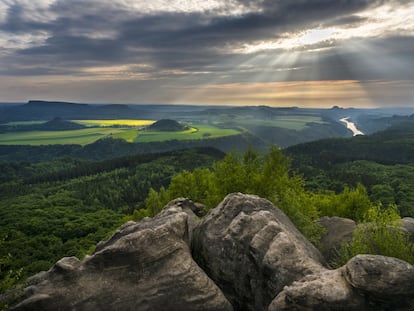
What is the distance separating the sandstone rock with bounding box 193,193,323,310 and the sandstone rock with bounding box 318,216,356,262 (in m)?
11.4

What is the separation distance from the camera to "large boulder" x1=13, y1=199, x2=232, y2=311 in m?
25.1

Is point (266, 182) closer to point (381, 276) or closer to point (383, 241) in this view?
point (383, 241)

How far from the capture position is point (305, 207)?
177 feet

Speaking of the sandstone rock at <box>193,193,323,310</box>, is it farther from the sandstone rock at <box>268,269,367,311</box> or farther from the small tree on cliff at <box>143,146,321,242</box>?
the small tree on cliff at <box>143,146,321,242</box>

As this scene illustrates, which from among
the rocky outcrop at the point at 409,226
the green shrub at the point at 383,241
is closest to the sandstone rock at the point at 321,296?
the green shrub at the point at 383,241

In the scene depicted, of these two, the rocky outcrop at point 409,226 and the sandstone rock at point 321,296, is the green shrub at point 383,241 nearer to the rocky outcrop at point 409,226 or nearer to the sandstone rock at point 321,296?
the rocky outcrop at point 409,226

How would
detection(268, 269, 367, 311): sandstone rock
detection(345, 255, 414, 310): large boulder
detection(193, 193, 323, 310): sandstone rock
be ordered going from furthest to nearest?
1. detection(193, 193, 323, 310): sandstone rock
2. detection(268, 269, 367, 311): sandstone rock
3. detection(345, 255, 414, 310): large boulder

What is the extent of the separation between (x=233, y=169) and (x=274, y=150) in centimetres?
866

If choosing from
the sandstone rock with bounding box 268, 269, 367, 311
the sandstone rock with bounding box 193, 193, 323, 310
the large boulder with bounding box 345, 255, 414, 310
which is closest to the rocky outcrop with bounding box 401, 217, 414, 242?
the sandstone rock with bounding box 193, 193, 323, 310

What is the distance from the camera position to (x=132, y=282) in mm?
26531

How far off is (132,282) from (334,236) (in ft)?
105

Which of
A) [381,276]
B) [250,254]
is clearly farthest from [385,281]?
[250,254]

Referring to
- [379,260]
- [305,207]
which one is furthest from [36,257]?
[379,260]

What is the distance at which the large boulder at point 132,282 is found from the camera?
988 inches
